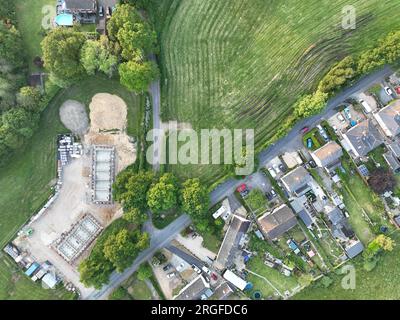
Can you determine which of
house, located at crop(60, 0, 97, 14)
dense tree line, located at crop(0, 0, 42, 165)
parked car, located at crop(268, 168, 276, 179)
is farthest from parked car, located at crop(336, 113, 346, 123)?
dense tree line, located at crop(0, 0, 42, 165)

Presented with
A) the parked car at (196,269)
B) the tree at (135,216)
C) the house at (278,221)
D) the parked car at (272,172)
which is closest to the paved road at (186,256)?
the parked car at (196,269)

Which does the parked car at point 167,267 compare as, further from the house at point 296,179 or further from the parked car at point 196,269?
the house at point 296,179

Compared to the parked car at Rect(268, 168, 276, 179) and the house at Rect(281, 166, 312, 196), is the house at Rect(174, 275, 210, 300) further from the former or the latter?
the house at Rect(281, 166, 312, 196)

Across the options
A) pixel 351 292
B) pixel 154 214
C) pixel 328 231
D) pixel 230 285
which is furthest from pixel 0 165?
pixel 351 292

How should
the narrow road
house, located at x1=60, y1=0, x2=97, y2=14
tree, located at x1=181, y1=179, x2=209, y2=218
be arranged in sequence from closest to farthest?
1. tree, located at x1=181, y1=179, x2=209, y2=218
2. house, located at x1=60, y1=0, x2=97, y2=14
3. the narrow road

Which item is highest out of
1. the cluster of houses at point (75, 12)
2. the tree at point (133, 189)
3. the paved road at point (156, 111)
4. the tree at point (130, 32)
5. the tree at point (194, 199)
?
the cluster of houses at point (75, 12)

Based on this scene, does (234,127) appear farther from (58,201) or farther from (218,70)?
(58,201)
